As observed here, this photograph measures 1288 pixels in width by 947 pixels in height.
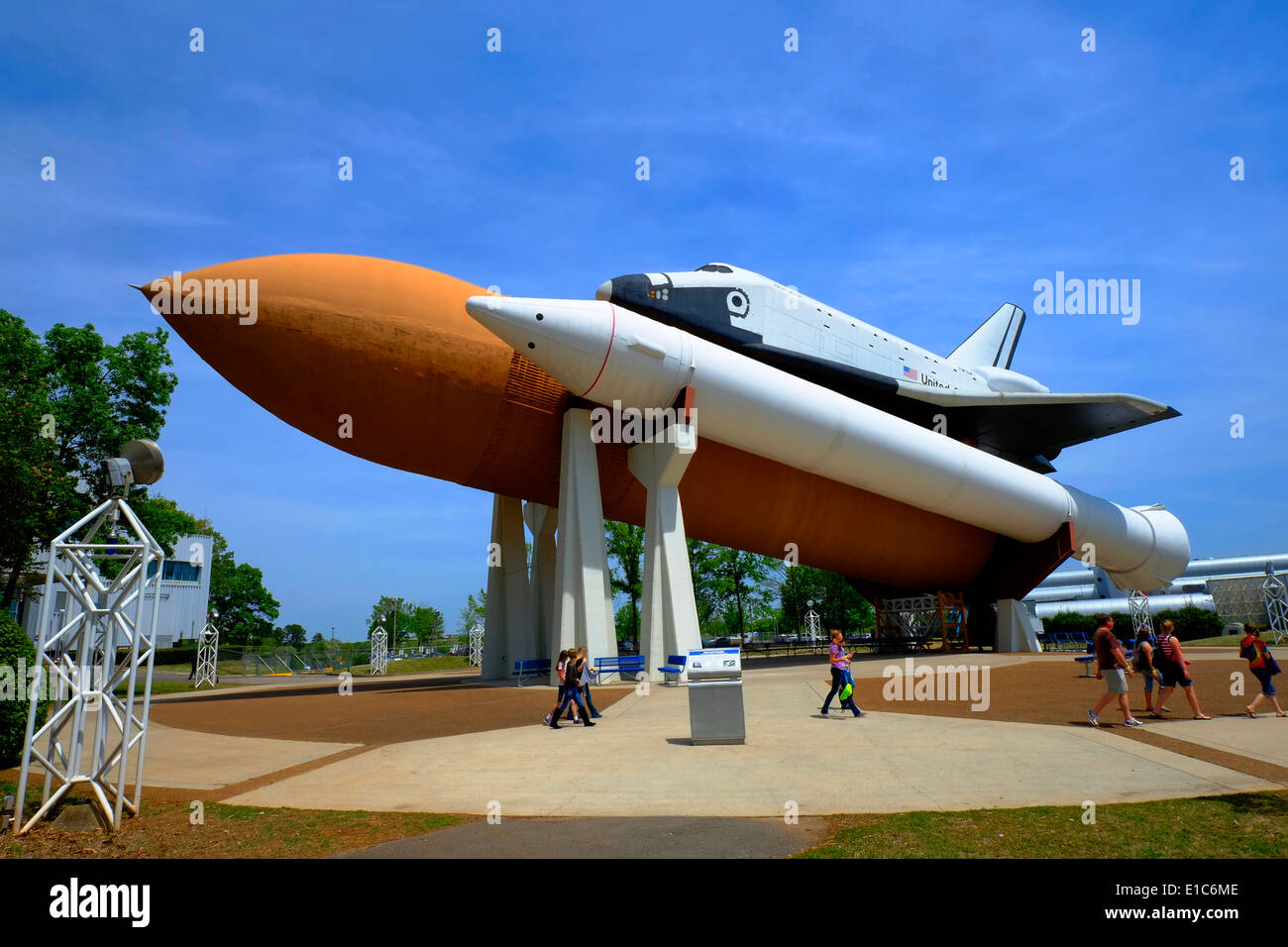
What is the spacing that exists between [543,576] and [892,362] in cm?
1206

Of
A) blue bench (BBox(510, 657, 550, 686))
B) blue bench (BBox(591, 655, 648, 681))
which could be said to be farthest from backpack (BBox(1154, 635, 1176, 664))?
blue bench (BBox(510, 657, 550, 686))

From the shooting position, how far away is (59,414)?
24.2 m

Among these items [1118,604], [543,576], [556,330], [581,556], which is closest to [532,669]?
[543,576]

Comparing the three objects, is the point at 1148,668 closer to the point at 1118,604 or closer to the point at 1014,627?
the point at 1014,627

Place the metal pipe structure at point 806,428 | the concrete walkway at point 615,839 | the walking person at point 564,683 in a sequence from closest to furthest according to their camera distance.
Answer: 1. the concrete walkway at point 615,839
2. the walking person at point 564,683
3. the metal pipe structure at point 806,428

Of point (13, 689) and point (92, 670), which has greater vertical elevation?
point (92, 670)

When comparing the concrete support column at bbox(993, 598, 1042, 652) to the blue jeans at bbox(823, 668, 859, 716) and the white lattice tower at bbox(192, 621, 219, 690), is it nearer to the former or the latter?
the blue jeans at bbox(823, 668, 859, 716)

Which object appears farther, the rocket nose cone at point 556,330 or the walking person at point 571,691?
the rocket nose cone at point 556,330

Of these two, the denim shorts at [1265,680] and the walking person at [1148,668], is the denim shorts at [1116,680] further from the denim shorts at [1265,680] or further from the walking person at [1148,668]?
the denim shorts at [1265,680]

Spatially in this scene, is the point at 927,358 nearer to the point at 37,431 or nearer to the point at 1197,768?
the point at 1197,768

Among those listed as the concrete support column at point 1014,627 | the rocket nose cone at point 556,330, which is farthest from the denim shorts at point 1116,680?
the concrete support column at point 1014,627

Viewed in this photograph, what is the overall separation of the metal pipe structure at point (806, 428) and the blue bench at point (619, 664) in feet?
17.0

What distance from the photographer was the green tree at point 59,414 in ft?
69.6

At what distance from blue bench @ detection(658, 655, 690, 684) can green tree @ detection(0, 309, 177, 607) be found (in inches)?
630
